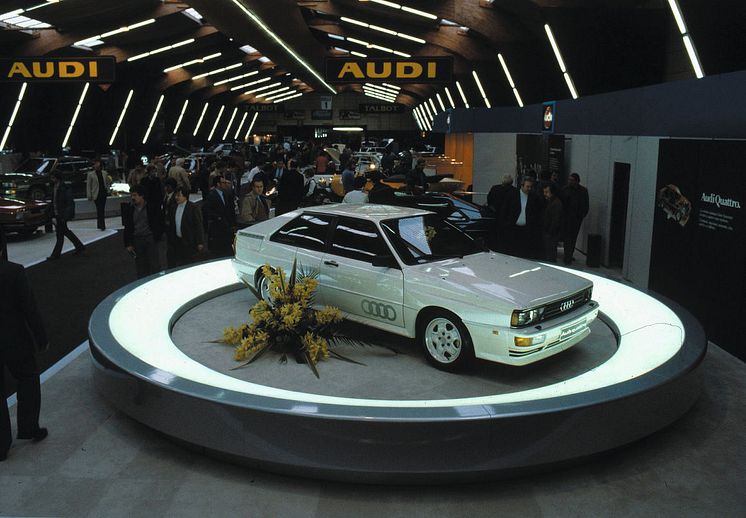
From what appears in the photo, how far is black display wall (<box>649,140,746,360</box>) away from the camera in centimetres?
789

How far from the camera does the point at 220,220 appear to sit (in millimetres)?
10930

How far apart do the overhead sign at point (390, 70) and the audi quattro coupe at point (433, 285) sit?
897 centimetres

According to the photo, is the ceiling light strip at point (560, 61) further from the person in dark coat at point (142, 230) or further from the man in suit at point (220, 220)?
the person in dark coat at point (142, 230)

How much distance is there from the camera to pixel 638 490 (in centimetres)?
492

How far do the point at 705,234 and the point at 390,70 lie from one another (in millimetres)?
9898

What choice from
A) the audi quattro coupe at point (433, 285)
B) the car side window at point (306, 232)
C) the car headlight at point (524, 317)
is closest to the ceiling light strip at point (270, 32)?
the car side window at point (306, 232)

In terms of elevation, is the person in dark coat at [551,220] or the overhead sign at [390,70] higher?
the overhead sign at [390,70]

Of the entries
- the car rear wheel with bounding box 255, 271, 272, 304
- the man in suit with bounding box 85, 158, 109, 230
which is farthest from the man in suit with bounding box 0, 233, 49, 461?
the man in suit with bounding box 85, 158, 109, 230

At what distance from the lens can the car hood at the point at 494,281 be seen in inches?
255

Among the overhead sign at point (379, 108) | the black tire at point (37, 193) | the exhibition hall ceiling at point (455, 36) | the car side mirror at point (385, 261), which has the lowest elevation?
the black tire at point (37, 193)

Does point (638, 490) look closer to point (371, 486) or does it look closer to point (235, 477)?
point (371, 486)

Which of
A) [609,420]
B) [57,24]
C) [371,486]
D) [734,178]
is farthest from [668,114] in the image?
[57,24]

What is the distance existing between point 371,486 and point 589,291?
11.3 feet

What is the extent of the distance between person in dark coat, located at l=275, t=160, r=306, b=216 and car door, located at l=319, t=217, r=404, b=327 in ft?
24.6
